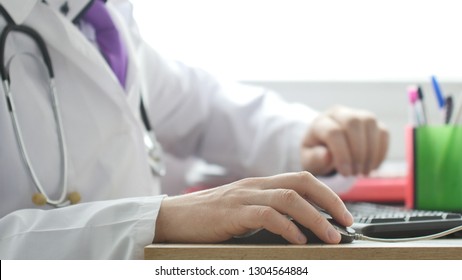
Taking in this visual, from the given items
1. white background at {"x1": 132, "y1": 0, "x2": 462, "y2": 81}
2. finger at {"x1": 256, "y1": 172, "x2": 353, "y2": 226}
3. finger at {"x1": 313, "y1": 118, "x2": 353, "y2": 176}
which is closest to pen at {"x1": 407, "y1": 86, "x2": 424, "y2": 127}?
finger at {"x1": 313, "y1": 118, "x2": 353, "y2": 176}

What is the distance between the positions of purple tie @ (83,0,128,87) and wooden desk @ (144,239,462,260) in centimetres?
45

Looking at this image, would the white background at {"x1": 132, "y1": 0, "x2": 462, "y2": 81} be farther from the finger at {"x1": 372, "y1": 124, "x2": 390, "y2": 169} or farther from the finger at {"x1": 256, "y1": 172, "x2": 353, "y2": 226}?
the finger at {"x1": 256, "y1": 172, "x2": 353, "y2": 226}

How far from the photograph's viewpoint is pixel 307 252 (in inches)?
18.4

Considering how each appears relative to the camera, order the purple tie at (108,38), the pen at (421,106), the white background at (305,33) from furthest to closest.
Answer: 1. the white background at (305,33)
2. the pen at (421,106)
3. the purple tie at (108,38)

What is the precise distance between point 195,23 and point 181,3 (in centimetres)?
5

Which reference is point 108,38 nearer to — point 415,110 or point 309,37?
point 415,110

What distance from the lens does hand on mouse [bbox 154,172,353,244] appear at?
50 cm

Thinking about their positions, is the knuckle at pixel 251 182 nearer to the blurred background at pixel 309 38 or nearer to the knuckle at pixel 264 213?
the knuckle at pixel 264 213

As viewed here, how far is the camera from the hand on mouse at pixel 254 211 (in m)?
0.50

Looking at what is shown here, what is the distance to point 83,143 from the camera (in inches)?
29.6

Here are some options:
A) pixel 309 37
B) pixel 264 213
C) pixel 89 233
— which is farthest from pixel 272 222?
pixel 309 37

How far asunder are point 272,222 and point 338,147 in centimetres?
56

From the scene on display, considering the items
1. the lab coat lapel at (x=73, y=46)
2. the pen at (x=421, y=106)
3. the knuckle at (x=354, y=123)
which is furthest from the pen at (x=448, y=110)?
the lab coat lapel at (x=73, y=46)

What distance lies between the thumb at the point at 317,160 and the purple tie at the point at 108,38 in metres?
0.37
